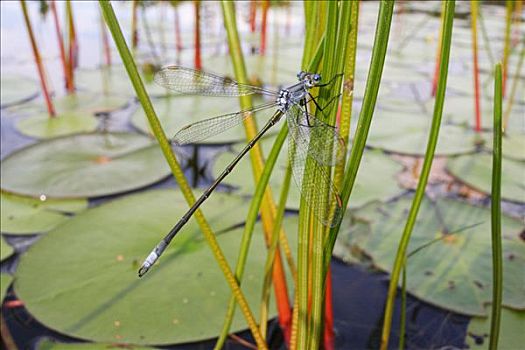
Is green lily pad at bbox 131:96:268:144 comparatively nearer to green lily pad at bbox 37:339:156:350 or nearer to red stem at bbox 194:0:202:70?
red stem at bbox 194:0:202:70

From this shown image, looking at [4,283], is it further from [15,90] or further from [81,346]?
[15,90]

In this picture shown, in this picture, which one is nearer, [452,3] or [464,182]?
[452,3]

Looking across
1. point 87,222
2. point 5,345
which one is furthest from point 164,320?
point 87,222

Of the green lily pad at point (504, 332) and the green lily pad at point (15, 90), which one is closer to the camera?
the green lily pad at point (504, 332)

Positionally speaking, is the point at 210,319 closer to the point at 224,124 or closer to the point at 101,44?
the point at 224,124

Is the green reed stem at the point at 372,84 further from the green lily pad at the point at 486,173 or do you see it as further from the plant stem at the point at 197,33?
the plant stem at the point at 197,33

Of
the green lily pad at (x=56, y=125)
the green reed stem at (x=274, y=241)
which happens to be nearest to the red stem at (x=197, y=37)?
the green lily pad at (x=56, y=125)

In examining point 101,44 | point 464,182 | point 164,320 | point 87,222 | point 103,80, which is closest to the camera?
point 164,320
